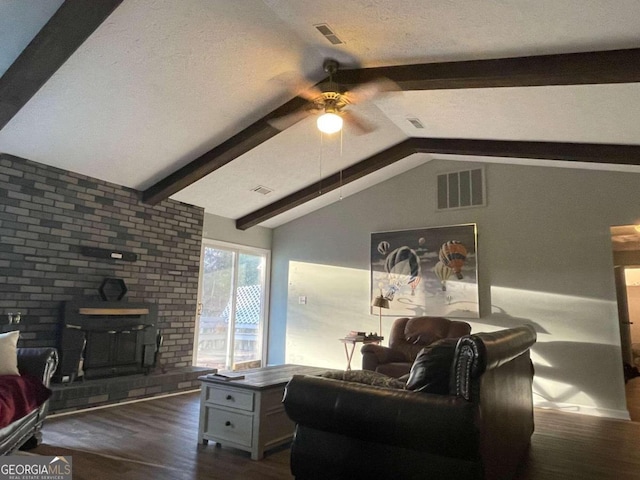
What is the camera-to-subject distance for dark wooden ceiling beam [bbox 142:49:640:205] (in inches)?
109

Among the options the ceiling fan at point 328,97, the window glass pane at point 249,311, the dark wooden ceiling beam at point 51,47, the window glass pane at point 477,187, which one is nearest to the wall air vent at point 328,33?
the ceiling fan at point 328,97

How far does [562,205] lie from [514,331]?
2.88 meters

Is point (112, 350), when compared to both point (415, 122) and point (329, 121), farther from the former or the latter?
point (415, 122)

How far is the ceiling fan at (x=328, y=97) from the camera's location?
3.61 m

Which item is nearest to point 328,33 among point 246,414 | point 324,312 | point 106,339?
point 246,414

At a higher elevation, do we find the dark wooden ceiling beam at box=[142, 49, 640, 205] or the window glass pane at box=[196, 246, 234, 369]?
the dark wooden ceiling beam at box=[142, 49, 640, 205]

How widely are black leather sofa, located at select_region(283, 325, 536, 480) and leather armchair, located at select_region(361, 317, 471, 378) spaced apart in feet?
6.38

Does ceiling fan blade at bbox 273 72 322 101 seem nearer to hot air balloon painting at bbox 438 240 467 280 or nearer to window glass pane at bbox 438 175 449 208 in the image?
window glass pane at bbox 438 175 449 208

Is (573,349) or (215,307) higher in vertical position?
(215,307)

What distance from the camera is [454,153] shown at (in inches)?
A: 203

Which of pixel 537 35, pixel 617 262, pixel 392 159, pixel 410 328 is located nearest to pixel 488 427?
pixel 537 35

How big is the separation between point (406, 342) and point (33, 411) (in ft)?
11.5

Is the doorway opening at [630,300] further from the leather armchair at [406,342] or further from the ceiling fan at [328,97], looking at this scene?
the ceiling fan at [328,97]

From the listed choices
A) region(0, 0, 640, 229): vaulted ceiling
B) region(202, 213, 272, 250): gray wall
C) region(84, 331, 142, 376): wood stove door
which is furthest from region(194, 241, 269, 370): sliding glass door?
region(0, 0, 640, 229): vaulted ceiling
